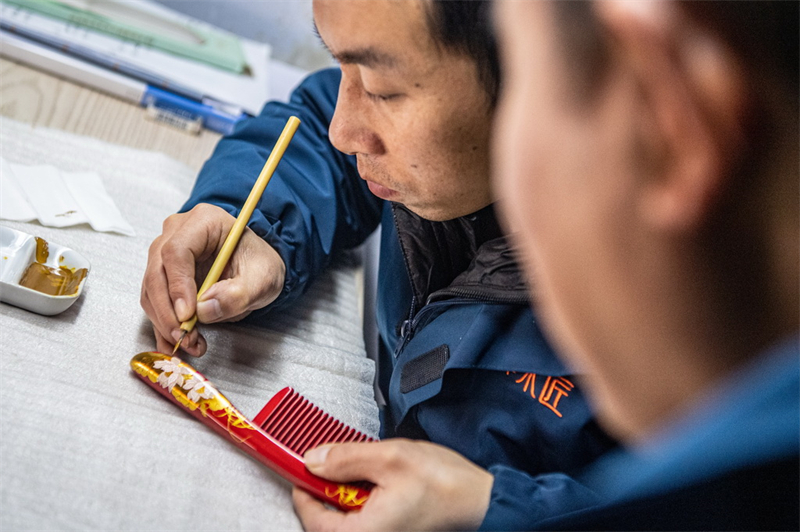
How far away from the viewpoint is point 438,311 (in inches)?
23.7

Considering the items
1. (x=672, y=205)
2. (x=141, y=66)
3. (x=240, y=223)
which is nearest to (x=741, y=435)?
(x=672, y=205)

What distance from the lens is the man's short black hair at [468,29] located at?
1.41ft

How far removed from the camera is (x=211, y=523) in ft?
1.37

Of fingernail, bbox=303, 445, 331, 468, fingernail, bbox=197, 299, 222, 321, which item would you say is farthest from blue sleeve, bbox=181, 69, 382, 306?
fingernail, bbox=303, 445, 331, 468

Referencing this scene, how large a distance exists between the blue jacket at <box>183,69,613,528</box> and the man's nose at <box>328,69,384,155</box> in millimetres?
150

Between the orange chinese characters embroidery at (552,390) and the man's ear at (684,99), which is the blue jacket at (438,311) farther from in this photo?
the man's ear at (684,99)

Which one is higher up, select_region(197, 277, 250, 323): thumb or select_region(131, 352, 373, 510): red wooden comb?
select_region(197, 277, 250, 323): thumb

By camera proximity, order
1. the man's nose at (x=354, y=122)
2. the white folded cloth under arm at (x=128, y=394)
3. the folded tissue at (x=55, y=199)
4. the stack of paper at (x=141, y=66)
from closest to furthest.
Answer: the white folded cloth under arm at (x=128, y=394) < the man's nose at (x=354, y=122) < the folded tissue at (x=55, y=199) < the stack of paper at (x=141, y=66)

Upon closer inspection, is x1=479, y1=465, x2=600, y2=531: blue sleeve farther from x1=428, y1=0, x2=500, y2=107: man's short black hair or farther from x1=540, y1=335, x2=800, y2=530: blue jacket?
x1=428, y1=0, x2=500, y2=107: man's short black hair

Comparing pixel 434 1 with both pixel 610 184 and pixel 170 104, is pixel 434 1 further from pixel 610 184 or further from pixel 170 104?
pixel 170 104

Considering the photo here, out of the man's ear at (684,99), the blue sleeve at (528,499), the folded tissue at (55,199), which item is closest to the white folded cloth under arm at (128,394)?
the folded tissue at (55,199)

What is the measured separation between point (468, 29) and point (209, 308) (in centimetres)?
31

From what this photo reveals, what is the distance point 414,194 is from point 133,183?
401 mm

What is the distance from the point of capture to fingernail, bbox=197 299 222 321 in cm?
53
